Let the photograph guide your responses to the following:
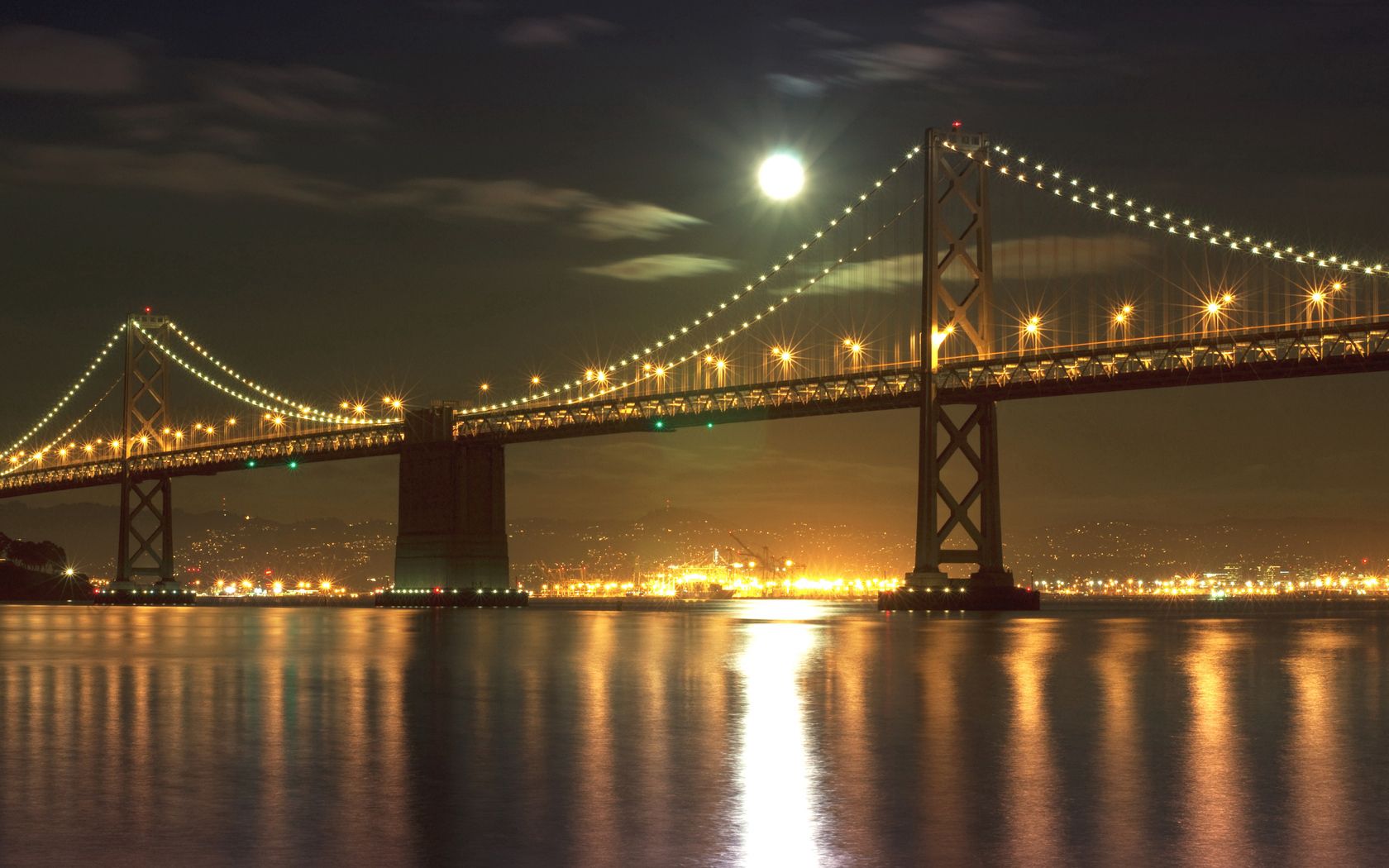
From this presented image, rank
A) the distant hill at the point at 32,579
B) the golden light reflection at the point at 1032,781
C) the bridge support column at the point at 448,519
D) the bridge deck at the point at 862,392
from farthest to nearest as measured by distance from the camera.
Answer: the distant hill at the point at 32,579, the bridge support column at the point at 448,519, the bridge deck at the point at 862,392, the golden light reflection at the point at 1032,781

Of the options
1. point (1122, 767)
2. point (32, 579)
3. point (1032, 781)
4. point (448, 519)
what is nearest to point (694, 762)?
point (1032, 781)

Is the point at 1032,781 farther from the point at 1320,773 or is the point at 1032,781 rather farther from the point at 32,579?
the point at 32,579

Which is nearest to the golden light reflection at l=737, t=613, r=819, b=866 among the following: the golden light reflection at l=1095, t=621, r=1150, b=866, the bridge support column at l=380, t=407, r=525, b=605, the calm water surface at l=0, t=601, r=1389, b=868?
the calm water surface at l=0, t=601, r=1389, b=868

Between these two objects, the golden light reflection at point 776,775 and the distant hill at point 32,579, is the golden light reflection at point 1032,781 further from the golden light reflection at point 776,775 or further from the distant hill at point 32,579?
the distant hill at point 32,579

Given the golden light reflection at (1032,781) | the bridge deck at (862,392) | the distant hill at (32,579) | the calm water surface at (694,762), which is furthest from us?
the distant hill at (32,579)

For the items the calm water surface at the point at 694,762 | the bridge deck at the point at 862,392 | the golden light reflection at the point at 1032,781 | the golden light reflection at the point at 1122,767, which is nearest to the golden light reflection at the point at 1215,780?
the calm water surface at the point at 694,762

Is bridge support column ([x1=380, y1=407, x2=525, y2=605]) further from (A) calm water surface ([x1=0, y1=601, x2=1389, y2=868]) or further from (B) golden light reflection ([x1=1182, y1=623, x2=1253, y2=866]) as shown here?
(B) golden light reflection ([x1=1182, y1=623, x2=1253, y2=866])

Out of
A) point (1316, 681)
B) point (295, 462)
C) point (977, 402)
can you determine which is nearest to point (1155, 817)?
point (1316, 681)
